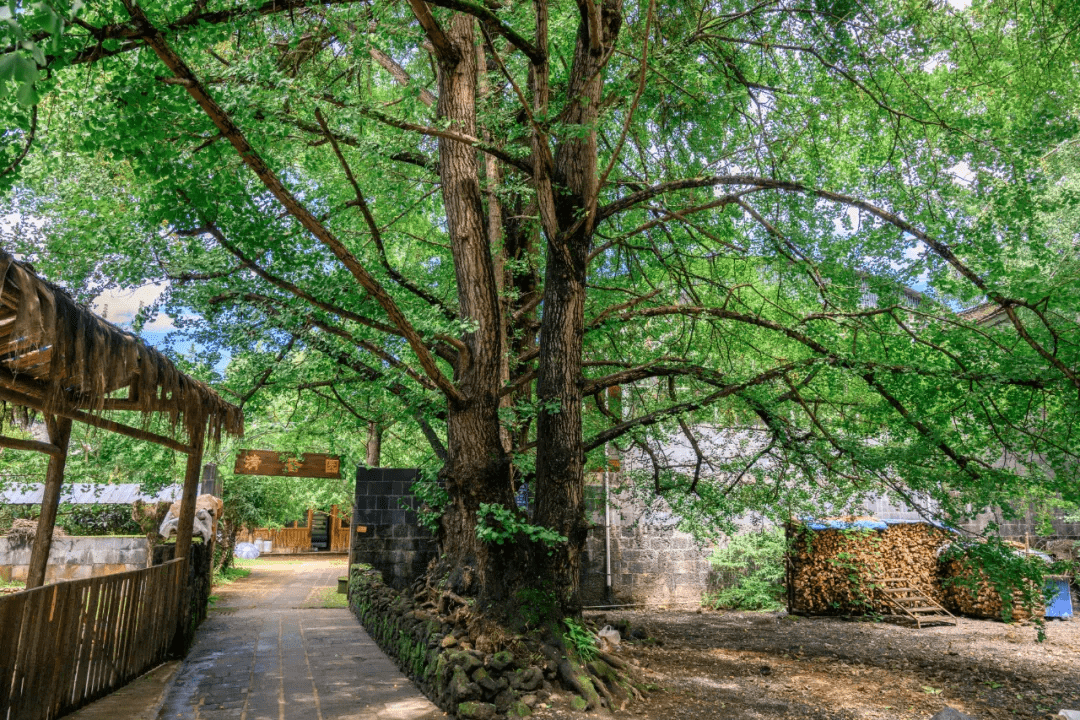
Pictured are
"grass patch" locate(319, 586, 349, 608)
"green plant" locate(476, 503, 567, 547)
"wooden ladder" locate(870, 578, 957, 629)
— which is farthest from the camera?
"grass patch" locate(319, 586, 349, 608)

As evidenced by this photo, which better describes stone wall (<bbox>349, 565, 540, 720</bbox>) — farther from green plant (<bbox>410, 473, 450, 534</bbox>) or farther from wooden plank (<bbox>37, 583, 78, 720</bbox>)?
wooden plank (<bbox>37, 583, 78, 720</bbox>)

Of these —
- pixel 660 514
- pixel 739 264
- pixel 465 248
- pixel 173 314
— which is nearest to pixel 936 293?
pixel 739 264

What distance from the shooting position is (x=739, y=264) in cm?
1071

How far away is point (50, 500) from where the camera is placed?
21.3 feet

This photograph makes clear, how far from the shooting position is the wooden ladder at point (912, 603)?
12203mm

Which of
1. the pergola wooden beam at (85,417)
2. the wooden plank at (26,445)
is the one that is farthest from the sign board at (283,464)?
the wooden plank at (26,445)

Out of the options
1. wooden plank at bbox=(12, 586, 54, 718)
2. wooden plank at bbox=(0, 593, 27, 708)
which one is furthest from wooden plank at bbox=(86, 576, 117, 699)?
wooden plank at bbox=(0, 593, 27, 708)

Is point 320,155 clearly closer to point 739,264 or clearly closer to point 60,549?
point 739,264

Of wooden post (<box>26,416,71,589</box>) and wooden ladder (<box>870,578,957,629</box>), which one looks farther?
wooden ladder (<box>870,578,957,629</box>)

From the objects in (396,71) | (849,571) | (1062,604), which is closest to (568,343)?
(396,71)

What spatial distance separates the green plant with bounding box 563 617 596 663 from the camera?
6715mm

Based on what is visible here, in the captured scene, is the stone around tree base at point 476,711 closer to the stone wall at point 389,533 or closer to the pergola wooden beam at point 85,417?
the pergola wooden beam at point 85,417

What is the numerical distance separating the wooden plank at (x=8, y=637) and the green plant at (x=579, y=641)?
165 inches

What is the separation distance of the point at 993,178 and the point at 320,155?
312 inches
